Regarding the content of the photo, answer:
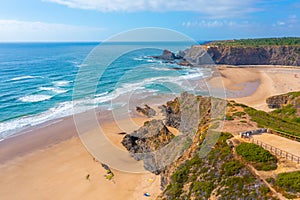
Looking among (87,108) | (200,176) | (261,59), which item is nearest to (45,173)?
(200,176)

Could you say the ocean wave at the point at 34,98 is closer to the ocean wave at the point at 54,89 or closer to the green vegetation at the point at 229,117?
the ocean wave at the point at 54,89

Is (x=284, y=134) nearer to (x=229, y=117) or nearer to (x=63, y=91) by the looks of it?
(x=229, y=117)

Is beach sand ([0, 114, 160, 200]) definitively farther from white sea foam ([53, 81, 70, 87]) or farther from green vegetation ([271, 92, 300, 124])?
white sea foam ([53, 81, 70, 87])

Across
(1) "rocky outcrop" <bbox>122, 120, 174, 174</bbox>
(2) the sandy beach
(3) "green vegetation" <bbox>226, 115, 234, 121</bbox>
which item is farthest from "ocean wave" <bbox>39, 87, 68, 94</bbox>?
(3) "green vegetation" <bbox>226, 115, 234, 121</bbox>

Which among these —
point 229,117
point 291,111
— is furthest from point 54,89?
A: point 291,111

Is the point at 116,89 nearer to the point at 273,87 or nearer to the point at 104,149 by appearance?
the point at 104,149

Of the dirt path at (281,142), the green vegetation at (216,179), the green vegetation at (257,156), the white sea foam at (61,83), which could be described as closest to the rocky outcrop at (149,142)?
the green vegetation at (216,179)
